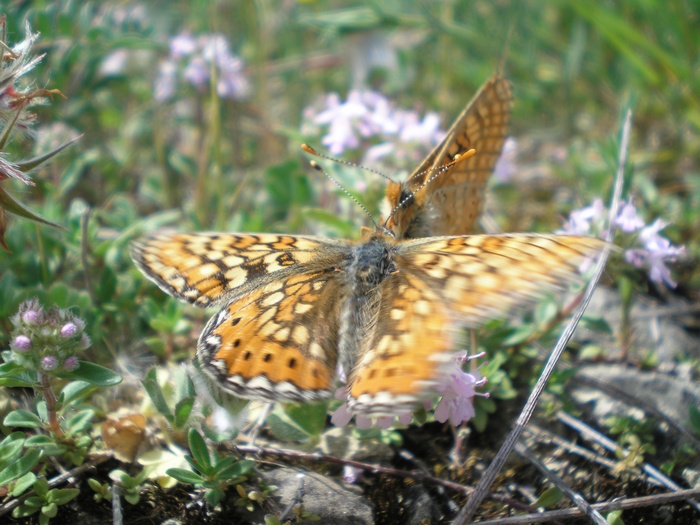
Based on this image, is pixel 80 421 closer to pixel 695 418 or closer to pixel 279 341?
pixel 279 341

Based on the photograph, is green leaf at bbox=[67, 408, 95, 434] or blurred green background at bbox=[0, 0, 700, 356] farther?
blurred green background at bbox=[0, 0, 700, 356]

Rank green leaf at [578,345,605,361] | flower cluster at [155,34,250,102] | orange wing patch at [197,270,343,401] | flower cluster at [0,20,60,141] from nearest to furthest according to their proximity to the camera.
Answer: orange wing patch at [197,270,343,401]
flower cluster at [0,20,60,141]
green leaf at [578,345,605,361]
flower cluster at [155,34,250,102]

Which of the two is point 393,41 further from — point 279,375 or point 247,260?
point 279,375

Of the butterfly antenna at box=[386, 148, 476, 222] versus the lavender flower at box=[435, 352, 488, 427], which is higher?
the butterfly antenna at box=[386, 148, 476, 222]

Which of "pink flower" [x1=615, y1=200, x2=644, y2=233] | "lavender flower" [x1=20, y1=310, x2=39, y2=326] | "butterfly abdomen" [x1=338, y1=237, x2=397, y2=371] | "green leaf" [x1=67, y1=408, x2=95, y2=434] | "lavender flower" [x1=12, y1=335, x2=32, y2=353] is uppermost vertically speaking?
"pink flower" [x1=615, y1=200, x2=644, y2=233]

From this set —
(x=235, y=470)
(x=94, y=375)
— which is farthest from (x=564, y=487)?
(x=94, y=375)

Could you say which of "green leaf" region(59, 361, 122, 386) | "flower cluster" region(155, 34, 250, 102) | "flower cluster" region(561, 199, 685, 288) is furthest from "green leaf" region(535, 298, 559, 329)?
"flower cluster" region(155, 34, 250, 102)

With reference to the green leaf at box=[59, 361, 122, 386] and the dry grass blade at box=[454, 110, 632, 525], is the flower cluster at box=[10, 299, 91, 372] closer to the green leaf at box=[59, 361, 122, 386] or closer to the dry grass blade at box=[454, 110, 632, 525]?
the green leaf at box=[59, 361, 122, 386]

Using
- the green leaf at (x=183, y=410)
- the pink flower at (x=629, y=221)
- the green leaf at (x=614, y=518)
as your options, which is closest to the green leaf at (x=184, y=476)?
the green leaf at (x=183, y=410)
